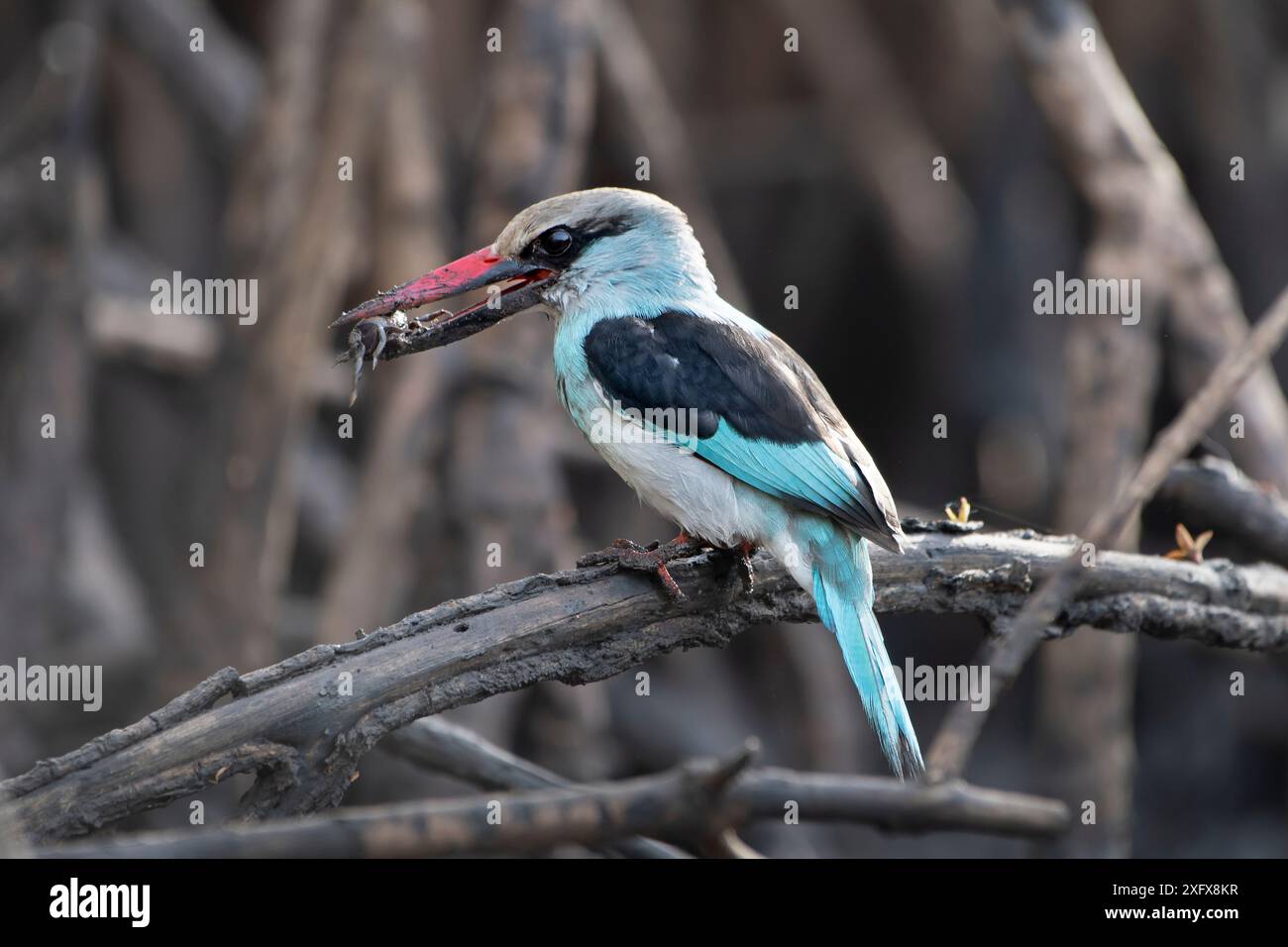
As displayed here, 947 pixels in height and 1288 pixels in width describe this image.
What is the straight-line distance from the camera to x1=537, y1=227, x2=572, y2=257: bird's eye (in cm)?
312

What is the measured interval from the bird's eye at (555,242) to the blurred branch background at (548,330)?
1.57 m

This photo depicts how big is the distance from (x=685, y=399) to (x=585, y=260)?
46 centimetres

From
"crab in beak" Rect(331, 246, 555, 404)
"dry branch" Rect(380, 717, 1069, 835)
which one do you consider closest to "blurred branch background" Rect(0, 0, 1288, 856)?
"crab in beak" Rect(331, 246, 555, 404)

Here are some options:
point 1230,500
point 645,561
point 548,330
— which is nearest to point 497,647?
point 645,561

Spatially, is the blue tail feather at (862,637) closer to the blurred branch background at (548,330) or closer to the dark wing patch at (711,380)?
the dark wing patch at (711,380)

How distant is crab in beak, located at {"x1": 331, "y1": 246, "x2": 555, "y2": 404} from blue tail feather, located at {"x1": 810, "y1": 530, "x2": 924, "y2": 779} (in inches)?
34.1

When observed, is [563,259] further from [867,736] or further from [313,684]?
[867,736]

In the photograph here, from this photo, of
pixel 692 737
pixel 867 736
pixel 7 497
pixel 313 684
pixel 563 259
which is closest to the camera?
pixel 313 684

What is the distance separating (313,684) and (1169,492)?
6.71ft

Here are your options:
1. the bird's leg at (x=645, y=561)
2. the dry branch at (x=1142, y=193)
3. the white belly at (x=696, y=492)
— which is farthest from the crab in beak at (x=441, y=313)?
the dry branch at (x=1142, y=193)

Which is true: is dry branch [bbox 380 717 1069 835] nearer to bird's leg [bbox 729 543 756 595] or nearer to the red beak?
bird's leg [bbox 729 543 756 595]

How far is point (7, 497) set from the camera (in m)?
4.94

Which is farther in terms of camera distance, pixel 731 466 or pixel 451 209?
pixel 451 209
